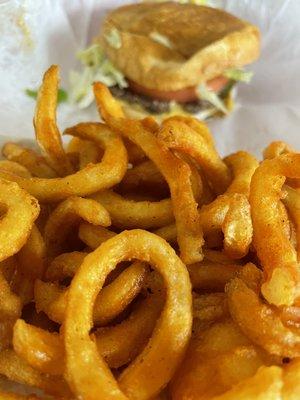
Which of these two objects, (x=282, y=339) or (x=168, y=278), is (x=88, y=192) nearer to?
(x=168, y=278)

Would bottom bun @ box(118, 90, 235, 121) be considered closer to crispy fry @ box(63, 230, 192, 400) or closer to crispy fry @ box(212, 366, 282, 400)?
crispy fry @ box(63, 230, 192, 400)

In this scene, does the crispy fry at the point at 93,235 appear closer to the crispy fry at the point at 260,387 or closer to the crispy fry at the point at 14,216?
the crispy fry at the point at 14,216

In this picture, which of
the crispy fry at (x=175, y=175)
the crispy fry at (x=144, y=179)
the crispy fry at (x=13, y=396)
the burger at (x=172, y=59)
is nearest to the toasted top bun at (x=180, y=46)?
the burger at (x=172, y=59)

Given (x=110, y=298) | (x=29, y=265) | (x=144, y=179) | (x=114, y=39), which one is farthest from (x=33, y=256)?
(x=114, y=39)

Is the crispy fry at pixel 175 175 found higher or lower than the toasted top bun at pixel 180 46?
higher

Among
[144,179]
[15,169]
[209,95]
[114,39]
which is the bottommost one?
[209,95]

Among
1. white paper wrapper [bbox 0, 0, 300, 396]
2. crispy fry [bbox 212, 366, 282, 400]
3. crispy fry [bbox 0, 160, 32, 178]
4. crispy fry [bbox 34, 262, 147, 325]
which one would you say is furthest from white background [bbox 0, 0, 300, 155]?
crispy fry [bbox 212, 366, 282, 400]

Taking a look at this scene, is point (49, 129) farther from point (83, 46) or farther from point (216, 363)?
point (83, 46)

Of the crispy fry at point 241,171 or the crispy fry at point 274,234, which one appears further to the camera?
the crispy fry at point 241,171
